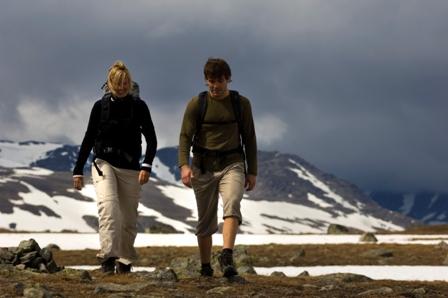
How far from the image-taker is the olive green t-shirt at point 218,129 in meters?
13.6

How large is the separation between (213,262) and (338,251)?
18.8 metres

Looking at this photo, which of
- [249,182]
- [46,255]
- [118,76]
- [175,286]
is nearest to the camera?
[175,286]

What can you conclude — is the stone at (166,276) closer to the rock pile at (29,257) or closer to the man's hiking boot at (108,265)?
the man's hiking boot at (108,265)

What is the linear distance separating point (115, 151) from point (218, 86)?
249cm

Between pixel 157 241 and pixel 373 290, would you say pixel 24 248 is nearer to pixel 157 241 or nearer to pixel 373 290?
pixel 373 290

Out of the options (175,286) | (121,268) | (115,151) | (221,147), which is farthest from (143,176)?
(175,286)

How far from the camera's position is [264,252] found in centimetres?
4212

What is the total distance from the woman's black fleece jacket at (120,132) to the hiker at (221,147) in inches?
44.4

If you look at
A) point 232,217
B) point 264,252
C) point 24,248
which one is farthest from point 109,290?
point 264,252

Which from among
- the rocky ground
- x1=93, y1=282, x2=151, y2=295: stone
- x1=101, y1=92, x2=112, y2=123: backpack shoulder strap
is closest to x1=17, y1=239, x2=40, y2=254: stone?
the rocky ground

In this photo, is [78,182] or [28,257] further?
[28,257]

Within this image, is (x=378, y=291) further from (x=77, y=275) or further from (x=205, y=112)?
(x=77, y=275)

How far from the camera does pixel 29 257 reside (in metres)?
18.6

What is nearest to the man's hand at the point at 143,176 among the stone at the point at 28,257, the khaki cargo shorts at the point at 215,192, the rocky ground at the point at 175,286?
the khaki cargo shorts at the point at 215,192
